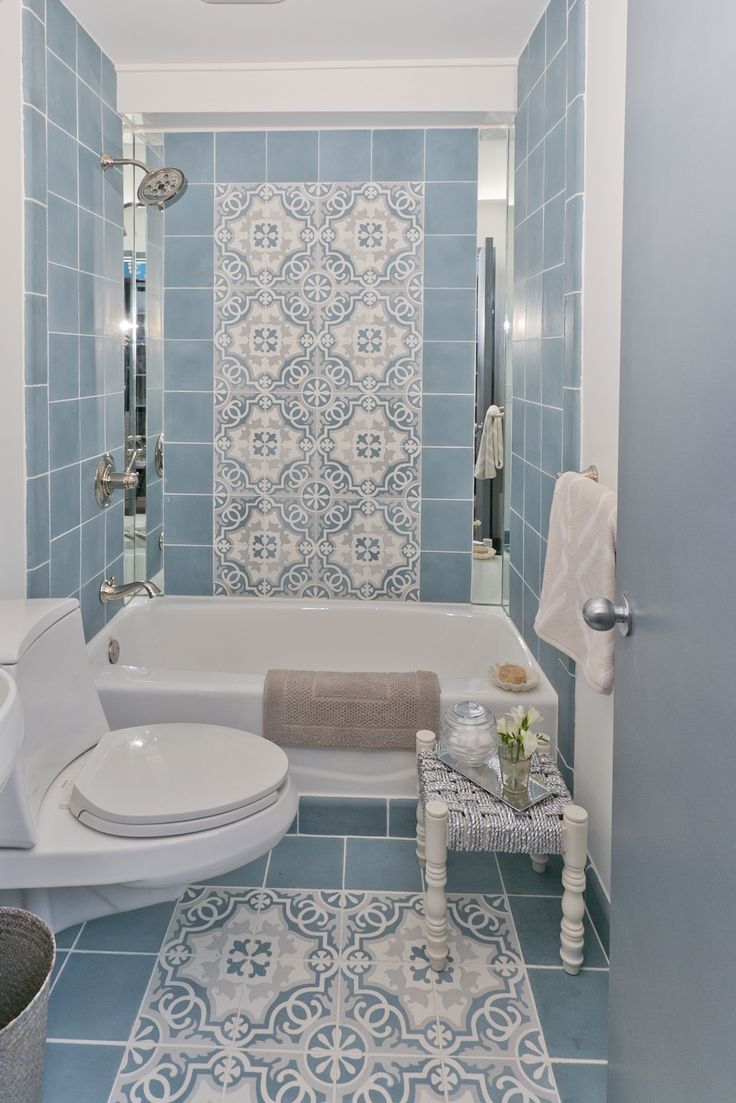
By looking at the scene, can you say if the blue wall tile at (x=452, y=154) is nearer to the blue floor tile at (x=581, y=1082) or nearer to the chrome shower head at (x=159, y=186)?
the chrome shower head at (x=159, y=186)

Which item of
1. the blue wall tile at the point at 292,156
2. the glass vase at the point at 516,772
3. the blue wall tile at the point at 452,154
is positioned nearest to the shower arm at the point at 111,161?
the blue wall tile at the point at 292,156

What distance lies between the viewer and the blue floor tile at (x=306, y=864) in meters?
2.42

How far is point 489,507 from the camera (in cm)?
353

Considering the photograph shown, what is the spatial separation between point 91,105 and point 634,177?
234 cm

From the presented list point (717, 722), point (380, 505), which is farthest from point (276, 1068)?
point (380, 505)

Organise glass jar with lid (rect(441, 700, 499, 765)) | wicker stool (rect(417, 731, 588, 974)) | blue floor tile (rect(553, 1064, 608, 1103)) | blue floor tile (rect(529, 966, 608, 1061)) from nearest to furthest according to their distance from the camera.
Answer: blue floor tile (rect(553, 1064, 608, 1103))
blue floor tile (rect(529, 966, 608, 1061))
wicker stool (rect(417, 731, 588, 974))
glass jar with lid (rect(441, 700, 499, 765))

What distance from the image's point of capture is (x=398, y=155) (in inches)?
134

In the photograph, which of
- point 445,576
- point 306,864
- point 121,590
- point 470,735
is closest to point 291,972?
point 306,864

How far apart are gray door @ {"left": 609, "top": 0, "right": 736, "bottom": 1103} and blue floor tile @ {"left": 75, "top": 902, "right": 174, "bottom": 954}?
1181 mm

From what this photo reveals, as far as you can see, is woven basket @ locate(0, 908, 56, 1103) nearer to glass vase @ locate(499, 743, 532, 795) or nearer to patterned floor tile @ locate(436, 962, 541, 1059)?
patterned floor tile @ locate(436, 962, 541, 1059)

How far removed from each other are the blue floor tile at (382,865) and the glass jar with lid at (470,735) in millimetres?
388

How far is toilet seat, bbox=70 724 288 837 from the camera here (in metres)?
1.90

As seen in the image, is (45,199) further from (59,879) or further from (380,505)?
(59,879)

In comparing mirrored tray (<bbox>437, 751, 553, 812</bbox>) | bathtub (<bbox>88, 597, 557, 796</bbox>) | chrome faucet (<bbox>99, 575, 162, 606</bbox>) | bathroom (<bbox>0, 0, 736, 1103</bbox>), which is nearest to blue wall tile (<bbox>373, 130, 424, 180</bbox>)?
bathroom (<bbox>0, 0, 736, 1103</bbox>)
